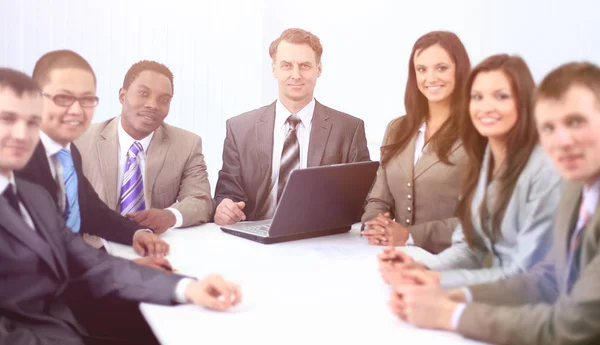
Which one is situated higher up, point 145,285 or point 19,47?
point 19,47

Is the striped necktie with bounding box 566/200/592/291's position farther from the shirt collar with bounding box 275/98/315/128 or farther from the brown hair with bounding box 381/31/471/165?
the shirt collar with bounding box 275/98/315/128

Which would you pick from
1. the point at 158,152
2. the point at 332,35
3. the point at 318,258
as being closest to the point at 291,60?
the point at 332,35

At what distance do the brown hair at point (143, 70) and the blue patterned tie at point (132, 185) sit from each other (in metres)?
0.27

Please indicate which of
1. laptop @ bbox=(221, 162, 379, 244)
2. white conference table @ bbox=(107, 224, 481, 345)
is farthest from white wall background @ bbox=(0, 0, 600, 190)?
white conference table @ bbox=(107, 224, 481, 345)

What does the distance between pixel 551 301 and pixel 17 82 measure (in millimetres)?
1229

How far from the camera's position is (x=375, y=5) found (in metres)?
2.21

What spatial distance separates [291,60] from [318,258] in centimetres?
88

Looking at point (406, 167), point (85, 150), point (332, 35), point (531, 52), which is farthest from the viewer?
point (332, 35)

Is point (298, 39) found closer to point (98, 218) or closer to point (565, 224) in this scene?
point (98, 218)

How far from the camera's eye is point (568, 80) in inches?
45.8

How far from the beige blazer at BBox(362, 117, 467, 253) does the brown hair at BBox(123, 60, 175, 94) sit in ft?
2.71

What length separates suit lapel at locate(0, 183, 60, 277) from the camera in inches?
51.9

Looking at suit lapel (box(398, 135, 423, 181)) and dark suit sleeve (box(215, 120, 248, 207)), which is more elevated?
suit lapel (box(398, 135, 423, 181))

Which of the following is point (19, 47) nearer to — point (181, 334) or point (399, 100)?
point (181, 334)
